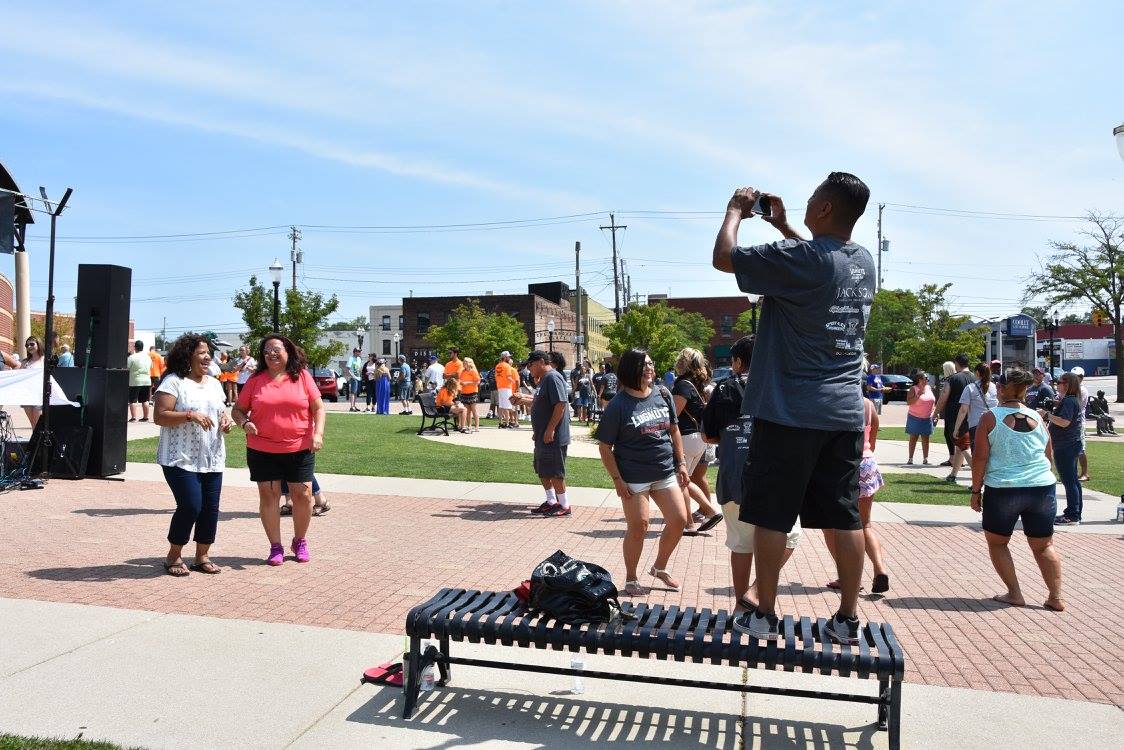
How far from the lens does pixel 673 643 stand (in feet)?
12.0

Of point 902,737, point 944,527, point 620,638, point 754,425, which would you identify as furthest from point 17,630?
point 944,527

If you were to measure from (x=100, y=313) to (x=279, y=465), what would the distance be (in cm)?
585

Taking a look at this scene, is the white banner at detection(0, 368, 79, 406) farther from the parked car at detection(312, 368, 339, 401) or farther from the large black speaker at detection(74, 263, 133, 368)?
the parked car at detection(312, 368, 339, 401)

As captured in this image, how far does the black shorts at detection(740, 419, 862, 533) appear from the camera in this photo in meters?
3.65

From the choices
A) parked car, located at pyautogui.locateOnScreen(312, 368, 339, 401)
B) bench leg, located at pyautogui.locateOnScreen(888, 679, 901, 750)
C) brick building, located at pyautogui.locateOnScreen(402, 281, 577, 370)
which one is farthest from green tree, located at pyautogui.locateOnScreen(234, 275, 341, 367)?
bench leg, located at pyautogui.locateOnScreen(888, 679, 901, 750)

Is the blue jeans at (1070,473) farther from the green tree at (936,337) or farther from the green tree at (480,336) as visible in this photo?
the green tree at (480,336)

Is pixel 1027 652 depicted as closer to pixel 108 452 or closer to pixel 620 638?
pixel 620 638

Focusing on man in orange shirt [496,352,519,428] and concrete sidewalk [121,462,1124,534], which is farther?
man in orange shirt [496,352,519,428]

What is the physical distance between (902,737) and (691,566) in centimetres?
367

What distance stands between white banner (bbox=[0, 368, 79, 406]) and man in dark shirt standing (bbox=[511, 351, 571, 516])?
6.01 m

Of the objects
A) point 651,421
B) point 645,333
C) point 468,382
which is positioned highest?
point 645,333

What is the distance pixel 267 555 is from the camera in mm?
7363

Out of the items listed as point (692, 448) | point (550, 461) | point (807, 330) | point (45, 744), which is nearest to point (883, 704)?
point (807, 330)

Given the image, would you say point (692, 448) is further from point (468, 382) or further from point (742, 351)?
point (468, 382)
